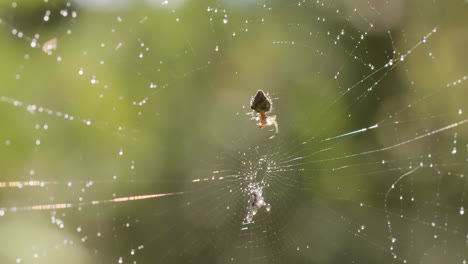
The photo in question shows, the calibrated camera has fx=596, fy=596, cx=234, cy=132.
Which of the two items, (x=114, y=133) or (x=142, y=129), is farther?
(x=142, y=129)

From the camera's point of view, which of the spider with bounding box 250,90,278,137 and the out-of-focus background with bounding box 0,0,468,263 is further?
the out-of-focus background with bounding box 0,0,468,263

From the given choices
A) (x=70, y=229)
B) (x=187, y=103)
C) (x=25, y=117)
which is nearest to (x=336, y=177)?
(x=187, y=103)

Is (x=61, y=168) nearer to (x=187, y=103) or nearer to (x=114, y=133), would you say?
(x=114, y=133)

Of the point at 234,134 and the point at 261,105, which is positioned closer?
the point at 261,105

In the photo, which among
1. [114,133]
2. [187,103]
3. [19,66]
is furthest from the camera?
[187,103]

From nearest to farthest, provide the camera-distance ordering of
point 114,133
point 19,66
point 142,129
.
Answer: point 114,133 → point 19,66 → point 142,129

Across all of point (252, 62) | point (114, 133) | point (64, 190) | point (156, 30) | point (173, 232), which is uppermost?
point (156, 30)

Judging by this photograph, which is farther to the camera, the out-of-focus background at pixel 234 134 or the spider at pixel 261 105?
the out-of-focus background at pixel 234 134

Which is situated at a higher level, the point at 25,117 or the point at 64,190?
the point at 25,117
